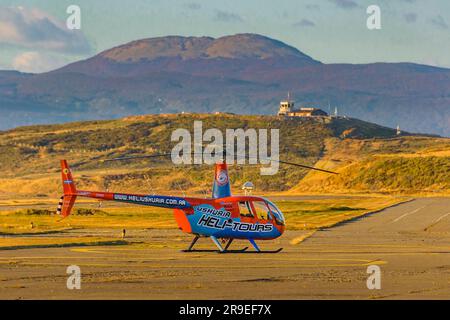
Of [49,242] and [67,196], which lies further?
[49,242]

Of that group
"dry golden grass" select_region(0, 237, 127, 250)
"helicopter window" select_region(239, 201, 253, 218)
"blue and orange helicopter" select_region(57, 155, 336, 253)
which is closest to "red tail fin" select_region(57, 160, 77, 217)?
"blue and orange helicopter" select_region(57, 155, 336, 253)

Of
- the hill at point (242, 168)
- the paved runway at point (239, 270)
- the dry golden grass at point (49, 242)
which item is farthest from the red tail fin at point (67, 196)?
the hill at point (242, 168)

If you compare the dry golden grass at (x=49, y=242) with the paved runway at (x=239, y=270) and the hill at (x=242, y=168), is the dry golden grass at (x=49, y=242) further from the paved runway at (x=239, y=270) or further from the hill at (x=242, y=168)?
the hill at (x=242, y=168)

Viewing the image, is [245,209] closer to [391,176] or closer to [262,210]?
[262,210]

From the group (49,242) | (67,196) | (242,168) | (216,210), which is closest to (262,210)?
(216,210)

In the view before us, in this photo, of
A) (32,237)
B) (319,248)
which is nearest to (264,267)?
(319,248)

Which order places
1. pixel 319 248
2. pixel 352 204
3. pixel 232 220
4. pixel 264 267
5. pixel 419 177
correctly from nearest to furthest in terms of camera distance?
pixel 264 267
pixel 232 220
pixel 319 248
pixel 352 204
pixel 419 177

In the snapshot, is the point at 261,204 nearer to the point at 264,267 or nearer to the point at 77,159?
the point at 264,267
